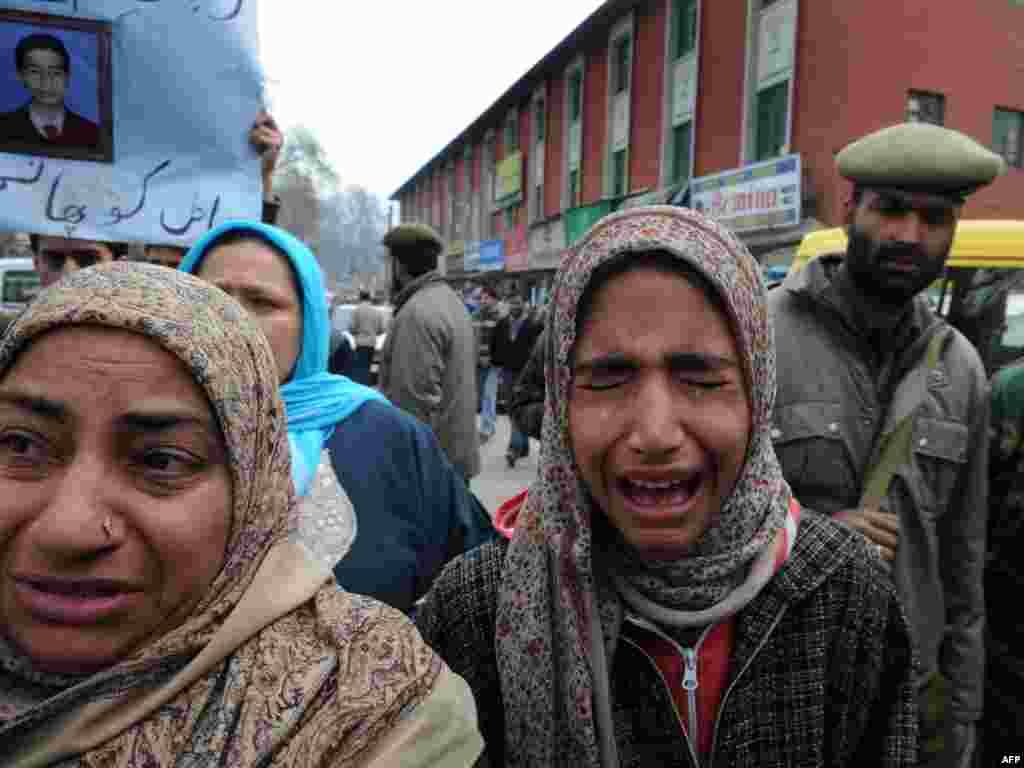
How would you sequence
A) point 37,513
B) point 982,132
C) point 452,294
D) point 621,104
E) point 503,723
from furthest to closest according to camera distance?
point 621,104, point 982,132, point 452,294, point 503,723, point 37,513

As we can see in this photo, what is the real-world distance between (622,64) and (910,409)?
852 inches

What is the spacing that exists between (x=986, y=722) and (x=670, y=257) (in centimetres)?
187

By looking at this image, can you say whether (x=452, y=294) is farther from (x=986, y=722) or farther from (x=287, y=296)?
(x=986, y=722)

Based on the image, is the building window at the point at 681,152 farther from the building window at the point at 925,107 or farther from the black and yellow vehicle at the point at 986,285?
the black and yellow vehicle at the point at 986,285

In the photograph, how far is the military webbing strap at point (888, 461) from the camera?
204 centimetres

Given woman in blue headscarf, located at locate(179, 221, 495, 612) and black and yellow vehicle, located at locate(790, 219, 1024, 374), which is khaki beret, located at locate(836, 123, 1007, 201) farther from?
black and yellow vehicle, located at locate(790, 219, 1024, 374)

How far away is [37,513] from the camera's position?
1061mm

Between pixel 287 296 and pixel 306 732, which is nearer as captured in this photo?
pixel 306 732

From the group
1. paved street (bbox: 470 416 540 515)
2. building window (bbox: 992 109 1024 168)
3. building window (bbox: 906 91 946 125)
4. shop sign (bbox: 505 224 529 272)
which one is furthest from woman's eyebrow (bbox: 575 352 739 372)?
shop sign (bbox: 505 224 529 272)

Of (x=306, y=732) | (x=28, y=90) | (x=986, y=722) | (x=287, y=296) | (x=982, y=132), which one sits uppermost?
(x=982, y=132)

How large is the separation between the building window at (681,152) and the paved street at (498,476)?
984 cm

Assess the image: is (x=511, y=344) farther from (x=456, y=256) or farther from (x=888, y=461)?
(x=456, y=256)

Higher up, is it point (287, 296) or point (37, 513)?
point (287, 296)

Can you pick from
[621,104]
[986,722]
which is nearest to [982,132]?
[621,104]
